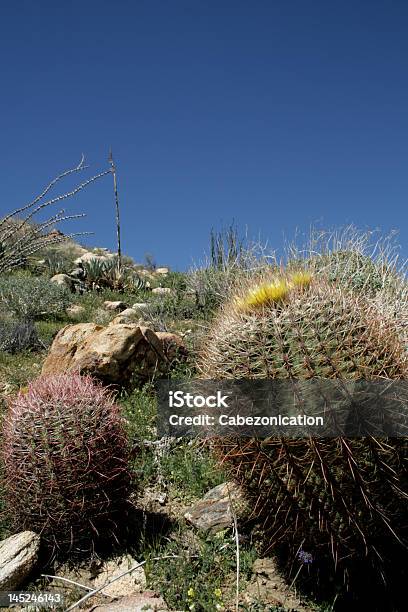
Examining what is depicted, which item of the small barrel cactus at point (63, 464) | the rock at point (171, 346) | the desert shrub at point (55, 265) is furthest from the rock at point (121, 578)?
the desert shrub at point (55, 265)

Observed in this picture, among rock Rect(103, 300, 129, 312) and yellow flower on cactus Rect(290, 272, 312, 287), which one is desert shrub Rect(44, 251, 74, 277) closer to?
rock Rect(103, 300, 129, 312)

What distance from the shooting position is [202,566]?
418 centimetres

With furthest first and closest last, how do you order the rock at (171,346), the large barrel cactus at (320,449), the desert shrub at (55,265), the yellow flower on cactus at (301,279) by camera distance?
1. the desert shrub at (55,265)
2. the rock at (171,346)
3. the yellow flower on cactus at (301,279)
4. the large barrel cactus at (320,449)

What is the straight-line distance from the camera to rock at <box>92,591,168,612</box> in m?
3.78

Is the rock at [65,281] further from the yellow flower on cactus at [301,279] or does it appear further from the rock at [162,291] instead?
the yellow flower on cactus at [301,279]

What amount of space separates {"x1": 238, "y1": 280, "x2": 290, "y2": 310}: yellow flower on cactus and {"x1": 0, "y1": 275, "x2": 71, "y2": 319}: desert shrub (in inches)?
327

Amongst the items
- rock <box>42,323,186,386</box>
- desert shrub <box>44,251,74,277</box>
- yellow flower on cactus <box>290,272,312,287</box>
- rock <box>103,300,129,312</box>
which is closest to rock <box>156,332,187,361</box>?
rock <box>42,323,186,386</box>

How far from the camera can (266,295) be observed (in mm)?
3924

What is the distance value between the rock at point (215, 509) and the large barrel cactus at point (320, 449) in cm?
57

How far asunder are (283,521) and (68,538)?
63.1 inches

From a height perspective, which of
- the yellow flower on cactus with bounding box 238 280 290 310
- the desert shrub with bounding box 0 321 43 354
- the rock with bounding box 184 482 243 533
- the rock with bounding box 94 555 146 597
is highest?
the desert shrub with bounding box 0 321 43 354

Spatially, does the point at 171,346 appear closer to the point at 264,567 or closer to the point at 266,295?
the point at 264,567

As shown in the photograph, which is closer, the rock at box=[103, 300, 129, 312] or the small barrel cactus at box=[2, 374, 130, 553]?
the small barrel cactus at box=[2, 374, 130, 553]

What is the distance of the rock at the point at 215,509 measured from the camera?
455cm
